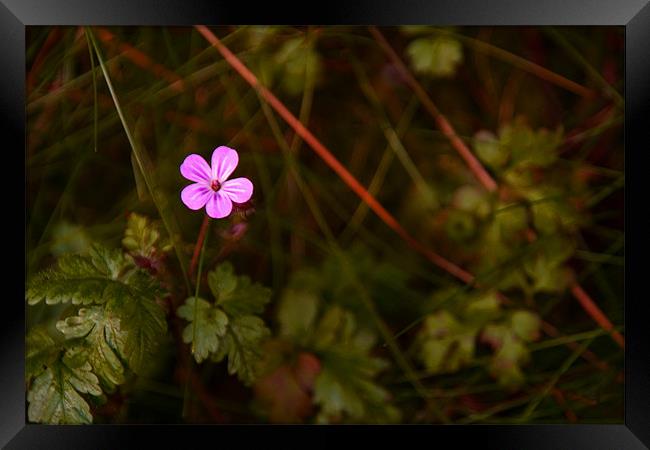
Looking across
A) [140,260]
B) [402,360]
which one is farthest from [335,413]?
[140,260]

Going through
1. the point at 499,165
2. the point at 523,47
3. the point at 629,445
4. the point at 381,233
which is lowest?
the point at 629,445

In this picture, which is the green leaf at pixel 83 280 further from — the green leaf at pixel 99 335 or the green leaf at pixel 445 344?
the green leaf at pixel 445 344

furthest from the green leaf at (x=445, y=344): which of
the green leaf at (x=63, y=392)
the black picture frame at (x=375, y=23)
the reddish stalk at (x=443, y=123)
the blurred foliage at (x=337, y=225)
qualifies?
the green leaf at (x=63, y=392)

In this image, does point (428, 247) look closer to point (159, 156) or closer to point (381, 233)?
point (381, 233)

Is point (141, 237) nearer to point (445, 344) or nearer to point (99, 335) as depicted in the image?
point (99, 335)

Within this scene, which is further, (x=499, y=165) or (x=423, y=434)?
(x=499, y=165)

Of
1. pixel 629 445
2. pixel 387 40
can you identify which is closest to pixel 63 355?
pixel 387 40

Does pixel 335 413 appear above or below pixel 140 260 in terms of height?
below
